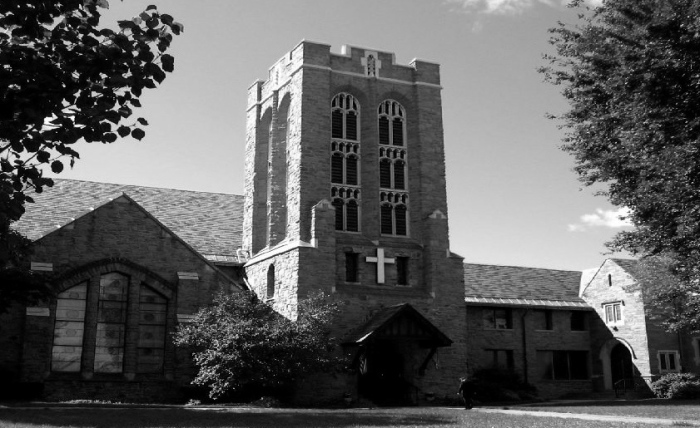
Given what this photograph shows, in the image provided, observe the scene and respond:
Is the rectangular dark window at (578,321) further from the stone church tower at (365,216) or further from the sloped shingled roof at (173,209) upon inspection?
the sloped shingled roof at (173,209)

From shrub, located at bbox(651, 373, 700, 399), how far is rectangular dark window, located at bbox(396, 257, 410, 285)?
48.9ft

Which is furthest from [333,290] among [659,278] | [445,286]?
[659,278]

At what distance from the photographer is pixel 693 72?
17.5 m

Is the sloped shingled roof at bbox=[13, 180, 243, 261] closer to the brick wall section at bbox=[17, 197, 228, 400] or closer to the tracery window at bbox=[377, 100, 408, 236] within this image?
the brick wall section at bbox=[17, 197, 228, 400]

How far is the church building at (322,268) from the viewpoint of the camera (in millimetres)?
29906

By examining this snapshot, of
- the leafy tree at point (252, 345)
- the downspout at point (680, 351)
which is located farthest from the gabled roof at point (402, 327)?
the downspout at point (680, 351)

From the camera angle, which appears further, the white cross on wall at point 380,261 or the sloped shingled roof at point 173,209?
the sloped shingled roof at point 173,209

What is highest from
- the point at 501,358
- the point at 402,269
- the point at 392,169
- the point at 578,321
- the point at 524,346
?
the point at 392,169

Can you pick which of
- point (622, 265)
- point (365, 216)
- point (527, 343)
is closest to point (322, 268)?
point (365, 216)

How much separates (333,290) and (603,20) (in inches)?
687

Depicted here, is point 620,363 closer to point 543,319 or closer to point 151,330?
point 543,319

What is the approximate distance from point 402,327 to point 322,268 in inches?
171

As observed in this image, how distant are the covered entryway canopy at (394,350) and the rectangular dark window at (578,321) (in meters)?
14.4

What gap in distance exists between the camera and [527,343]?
42688 millimetres
